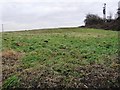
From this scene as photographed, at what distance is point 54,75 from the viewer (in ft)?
22.8

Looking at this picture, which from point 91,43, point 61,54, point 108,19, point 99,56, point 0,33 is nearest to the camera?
point 99,56

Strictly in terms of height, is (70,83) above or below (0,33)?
below

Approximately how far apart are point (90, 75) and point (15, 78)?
1.78 meters


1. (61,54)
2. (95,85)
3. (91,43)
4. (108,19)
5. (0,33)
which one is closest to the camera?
(95,85)

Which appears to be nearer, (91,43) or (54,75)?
(54,75)

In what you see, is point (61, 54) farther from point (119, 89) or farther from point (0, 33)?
point (0, 33)

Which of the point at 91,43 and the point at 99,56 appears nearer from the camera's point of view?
the point at 99,56

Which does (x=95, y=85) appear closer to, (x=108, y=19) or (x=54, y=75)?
(x=54, y=75)

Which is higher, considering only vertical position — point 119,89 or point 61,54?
point 61,54

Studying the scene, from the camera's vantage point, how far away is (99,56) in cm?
830

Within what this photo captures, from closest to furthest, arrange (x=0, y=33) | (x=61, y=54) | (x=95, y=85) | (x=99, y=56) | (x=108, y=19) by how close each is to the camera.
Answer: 1. (x=95, y=85)
2. (x=99, y=56)
3. (x=61, y=54)
4. (x=0, y=33)
5. (x=108, y=19)

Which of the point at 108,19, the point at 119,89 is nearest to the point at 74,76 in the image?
the point at 119,89

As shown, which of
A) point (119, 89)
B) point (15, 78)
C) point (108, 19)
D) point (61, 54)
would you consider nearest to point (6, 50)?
point (61, 54)

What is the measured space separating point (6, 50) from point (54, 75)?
9.68ft
